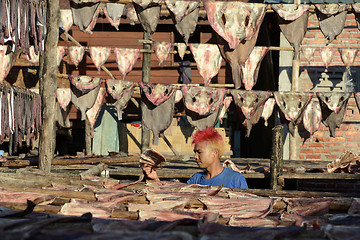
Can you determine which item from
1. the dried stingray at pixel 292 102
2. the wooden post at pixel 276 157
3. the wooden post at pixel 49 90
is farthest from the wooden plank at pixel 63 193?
the dried stingray at pixel 292 102

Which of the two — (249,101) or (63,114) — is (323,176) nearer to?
(249,101)

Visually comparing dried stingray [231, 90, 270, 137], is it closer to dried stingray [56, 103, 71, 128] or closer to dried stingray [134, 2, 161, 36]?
dried stingray [134, 2, 161, 36]

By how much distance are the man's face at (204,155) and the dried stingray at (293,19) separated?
3948 millimetres

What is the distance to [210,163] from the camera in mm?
5578

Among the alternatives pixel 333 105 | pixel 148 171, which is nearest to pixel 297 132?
pixel 333 105

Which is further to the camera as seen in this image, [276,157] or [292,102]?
[292,102]

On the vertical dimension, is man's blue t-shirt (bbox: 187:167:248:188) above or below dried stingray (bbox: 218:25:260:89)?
below

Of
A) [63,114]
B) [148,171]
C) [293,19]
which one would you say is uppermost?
[293,19]

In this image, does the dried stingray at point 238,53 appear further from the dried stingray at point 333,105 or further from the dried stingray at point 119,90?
the dried stingray at point 119,90

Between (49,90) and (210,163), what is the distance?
10.5 ft

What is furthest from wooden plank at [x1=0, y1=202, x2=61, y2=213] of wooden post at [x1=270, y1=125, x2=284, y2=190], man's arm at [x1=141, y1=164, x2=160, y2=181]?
wooden post at [x1=270, y1=125, x2=284, y2=190]

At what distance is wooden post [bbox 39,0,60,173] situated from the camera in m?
7.53

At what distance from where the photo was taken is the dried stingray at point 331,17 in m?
8.96

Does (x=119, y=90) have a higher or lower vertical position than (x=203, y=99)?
higher
